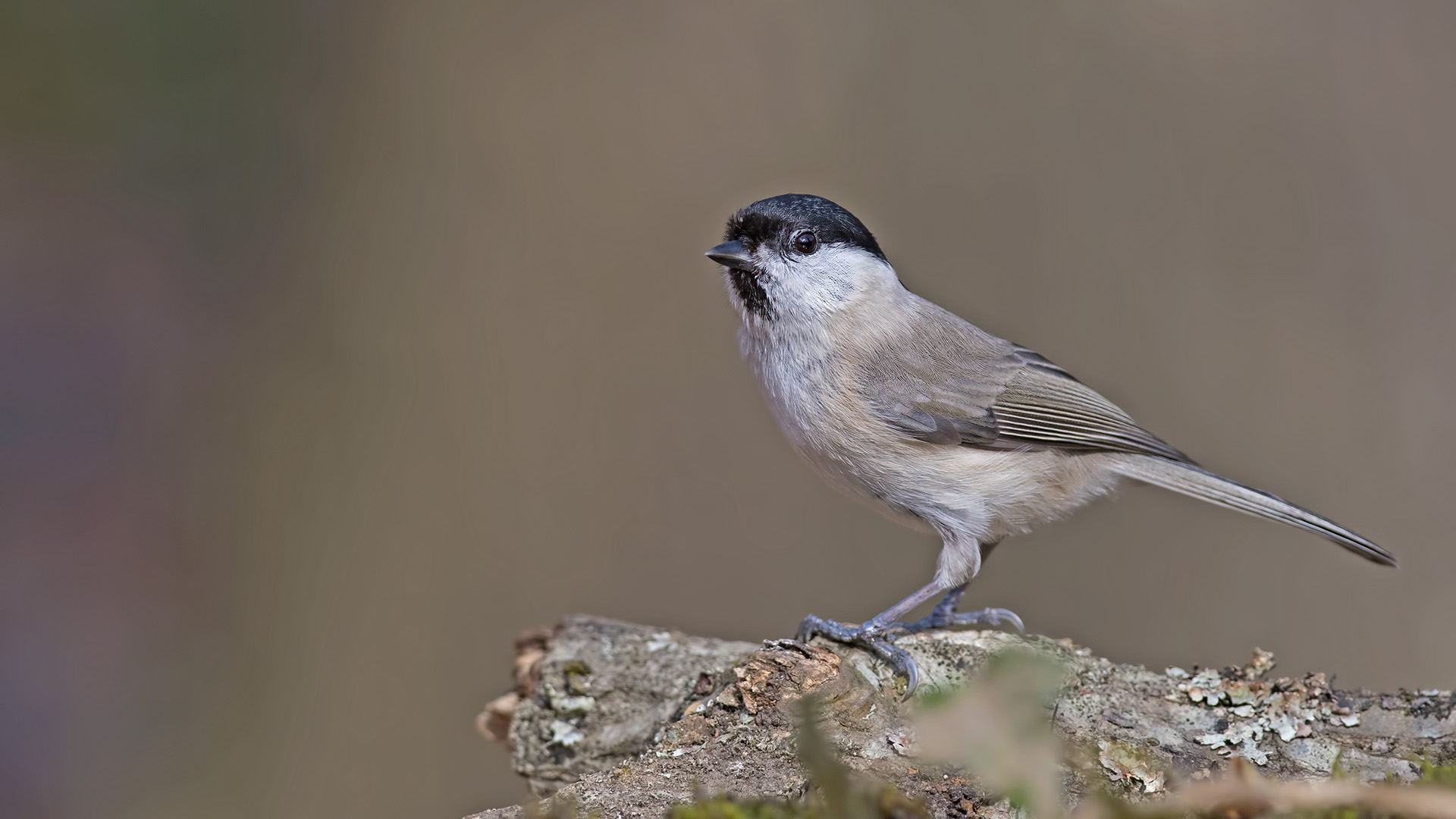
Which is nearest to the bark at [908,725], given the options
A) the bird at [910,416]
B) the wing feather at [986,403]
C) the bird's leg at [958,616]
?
the bird at [910,416]

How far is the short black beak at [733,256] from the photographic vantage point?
2613 mm

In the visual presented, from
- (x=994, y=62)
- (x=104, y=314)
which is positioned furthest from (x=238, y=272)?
(x=994, y=62)

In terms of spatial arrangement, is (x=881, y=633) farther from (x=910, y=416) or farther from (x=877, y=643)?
(x=910, y=416)

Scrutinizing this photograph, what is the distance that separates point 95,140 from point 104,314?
0.79m

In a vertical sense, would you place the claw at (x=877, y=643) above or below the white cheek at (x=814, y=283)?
below

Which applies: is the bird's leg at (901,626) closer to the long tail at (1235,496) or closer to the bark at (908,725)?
the bark at (908,725)

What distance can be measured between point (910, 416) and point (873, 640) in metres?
0.67

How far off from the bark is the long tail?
2.14 ft

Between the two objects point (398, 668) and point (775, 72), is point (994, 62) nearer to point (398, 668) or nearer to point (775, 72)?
point (775, 72)

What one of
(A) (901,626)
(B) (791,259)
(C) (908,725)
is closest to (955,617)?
(A) (901,626)

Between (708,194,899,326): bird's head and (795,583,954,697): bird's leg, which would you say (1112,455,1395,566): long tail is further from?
(708,194,899,326): bird's head

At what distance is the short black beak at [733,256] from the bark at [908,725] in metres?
1.01

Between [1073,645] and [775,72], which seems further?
[775,72]

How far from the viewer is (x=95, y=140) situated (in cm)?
438
